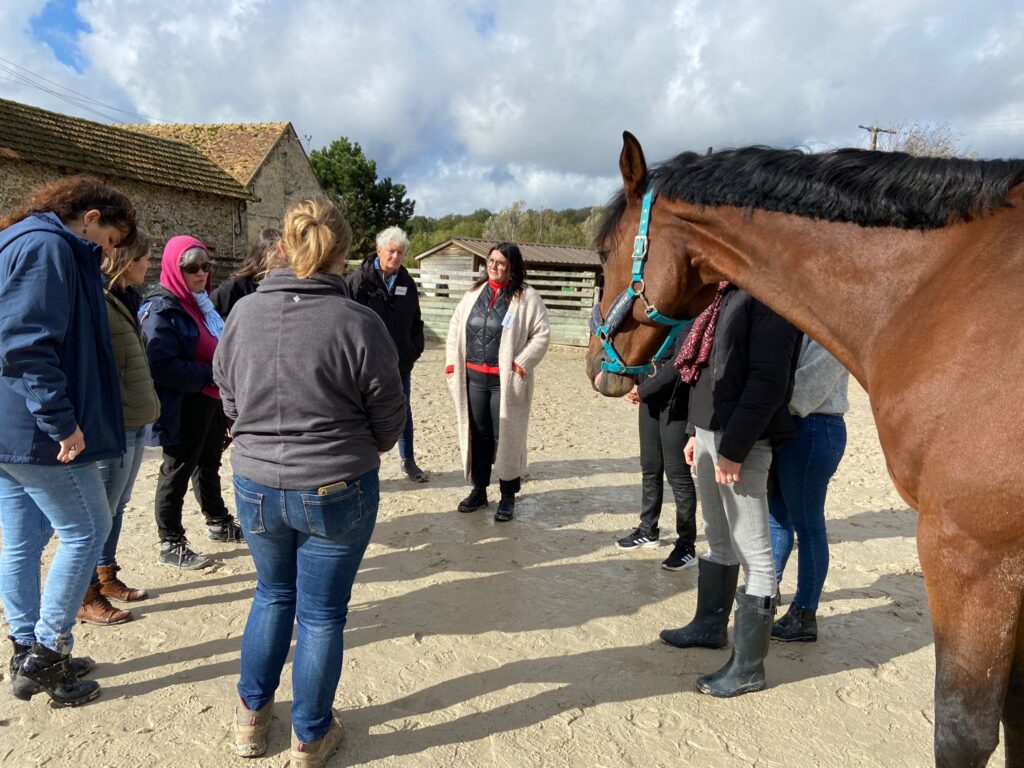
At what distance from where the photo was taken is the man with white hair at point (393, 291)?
4934 millimetres

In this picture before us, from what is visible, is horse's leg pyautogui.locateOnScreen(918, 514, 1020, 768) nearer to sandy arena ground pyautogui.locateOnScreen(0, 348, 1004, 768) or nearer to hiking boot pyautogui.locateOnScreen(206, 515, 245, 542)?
sandy arena ground pyautogui.locateOnScreen(0, 348, 1004, 768)

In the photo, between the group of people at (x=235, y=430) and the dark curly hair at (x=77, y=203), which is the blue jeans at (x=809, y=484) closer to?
the group of people at (x=235, y=430)

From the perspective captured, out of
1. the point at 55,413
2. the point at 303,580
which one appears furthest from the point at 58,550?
the point at 303,580

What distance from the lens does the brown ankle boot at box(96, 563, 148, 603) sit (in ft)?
10.7

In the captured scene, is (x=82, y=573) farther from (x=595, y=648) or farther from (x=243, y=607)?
(x=595, y=648)

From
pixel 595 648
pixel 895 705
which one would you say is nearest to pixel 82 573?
pixel 595 648

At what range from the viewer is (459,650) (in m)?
3.02

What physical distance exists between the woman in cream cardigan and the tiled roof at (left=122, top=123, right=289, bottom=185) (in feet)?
61.2

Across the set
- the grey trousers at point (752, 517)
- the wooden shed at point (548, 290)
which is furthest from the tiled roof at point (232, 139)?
the grey trousers at point (752, 517)

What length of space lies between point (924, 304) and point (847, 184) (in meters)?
0.41

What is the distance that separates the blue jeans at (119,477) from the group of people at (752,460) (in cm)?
235

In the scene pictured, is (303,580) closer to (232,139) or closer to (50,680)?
(50,680)

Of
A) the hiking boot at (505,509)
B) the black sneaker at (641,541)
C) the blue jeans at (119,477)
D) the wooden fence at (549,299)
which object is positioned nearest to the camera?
the blue jeans at (119,477)

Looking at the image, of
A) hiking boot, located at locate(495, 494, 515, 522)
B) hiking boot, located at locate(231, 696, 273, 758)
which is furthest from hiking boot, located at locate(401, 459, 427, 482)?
hiking boot, located at locate(231, 696, 273, 758)
